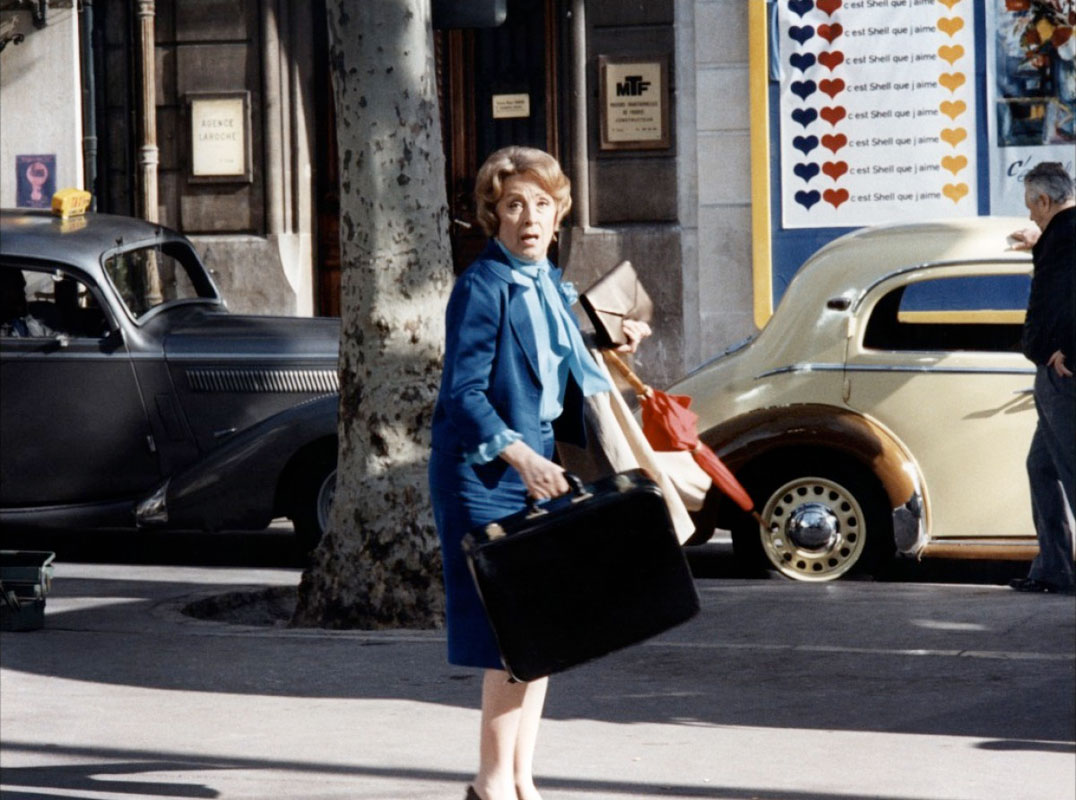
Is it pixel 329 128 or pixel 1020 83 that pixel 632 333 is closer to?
pixel 1020 83

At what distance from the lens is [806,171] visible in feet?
51.6

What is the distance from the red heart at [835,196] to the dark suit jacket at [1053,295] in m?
6.96

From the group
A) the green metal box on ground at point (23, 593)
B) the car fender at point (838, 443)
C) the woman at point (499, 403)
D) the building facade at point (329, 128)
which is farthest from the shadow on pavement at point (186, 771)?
the building facade at point (329, 128)

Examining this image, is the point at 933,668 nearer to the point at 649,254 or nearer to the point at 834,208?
the point at 834,208

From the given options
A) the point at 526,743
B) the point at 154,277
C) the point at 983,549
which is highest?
the point at 154,277

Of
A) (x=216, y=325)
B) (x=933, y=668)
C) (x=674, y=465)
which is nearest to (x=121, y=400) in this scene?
(x=216, y=325)

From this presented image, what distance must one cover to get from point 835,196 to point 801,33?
1335 millimetres

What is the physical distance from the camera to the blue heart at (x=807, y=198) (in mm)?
15695

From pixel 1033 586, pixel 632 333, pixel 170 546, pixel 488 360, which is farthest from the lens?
pixel 170 546

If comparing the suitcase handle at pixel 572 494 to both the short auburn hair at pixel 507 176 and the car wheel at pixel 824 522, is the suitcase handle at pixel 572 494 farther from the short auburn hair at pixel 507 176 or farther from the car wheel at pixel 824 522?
the car wheel at pixel 824 522

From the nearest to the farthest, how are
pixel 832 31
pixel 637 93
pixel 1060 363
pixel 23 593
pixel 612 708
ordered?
1. pixel 612 708
2. pixel 23 593
3. pixel 1060 363
4. pixel 832 31
5. pixel 637 93

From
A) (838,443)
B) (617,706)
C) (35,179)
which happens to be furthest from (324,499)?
(35,179)

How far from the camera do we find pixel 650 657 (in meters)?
7.48

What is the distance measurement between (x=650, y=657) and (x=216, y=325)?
486 cm
